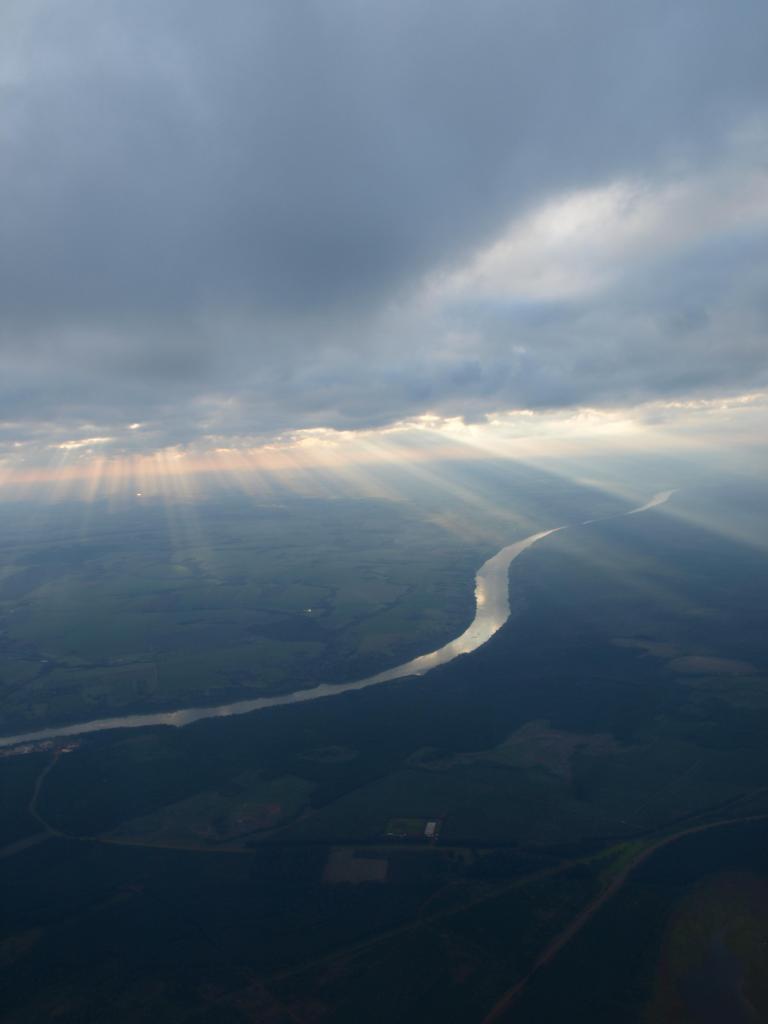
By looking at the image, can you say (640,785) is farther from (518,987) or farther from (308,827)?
(308,827)

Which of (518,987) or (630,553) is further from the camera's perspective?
(630,553)

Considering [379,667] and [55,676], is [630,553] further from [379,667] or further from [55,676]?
[55,676]

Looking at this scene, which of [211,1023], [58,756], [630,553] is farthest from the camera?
[630,553]

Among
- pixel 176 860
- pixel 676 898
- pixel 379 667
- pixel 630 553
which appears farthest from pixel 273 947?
pixel 630 553

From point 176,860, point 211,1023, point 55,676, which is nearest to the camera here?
point 211,1023

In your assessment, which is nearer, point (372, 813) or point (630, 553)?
point (372, 813)

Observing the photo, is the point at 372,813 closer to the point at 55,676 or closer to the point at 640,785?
the point at 640,785

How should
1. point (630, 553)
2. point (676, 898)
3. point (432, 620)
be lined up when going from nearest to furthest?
point (676, 898)
point (432, 620)
point (630, 553)

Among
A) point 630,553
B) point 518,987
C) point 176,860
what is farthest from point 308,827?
point 630,553

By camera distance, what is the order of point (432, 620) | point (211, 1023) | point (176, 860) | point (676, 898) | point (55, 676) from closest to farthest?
point (211, 1023), point (676, 898), point (176, 860), point (55, 676), point (432, 620)
